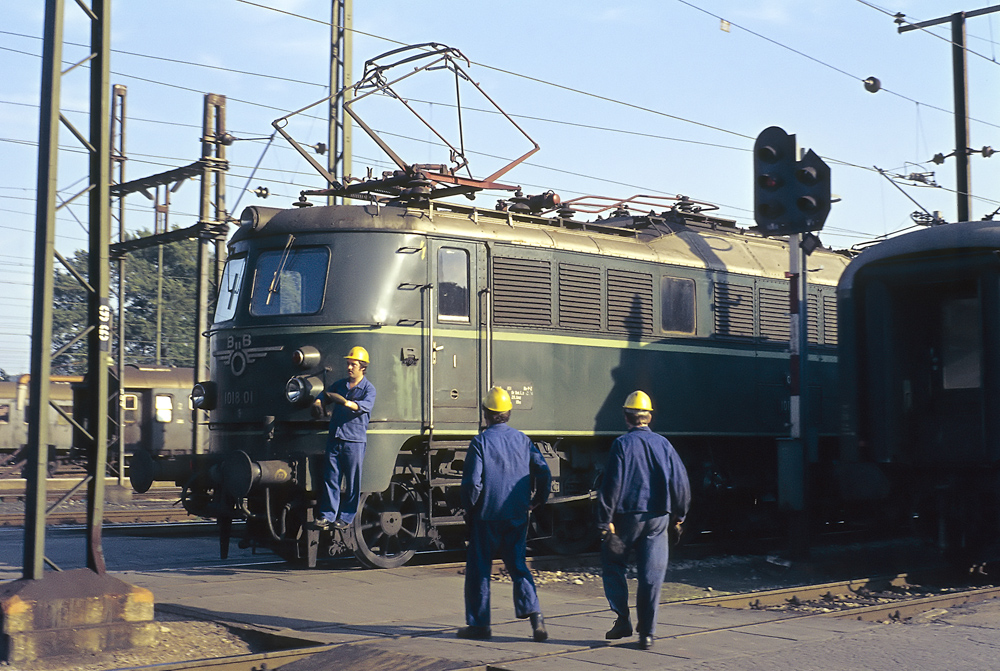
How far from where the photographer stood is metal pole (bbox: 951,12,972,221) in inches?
819

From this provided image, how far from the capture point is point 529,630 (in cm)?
825

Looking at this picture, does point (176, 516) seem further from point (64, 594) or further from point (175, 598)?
point (64, 594)

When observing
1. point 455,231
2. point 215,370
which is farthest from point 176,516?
point 455,231

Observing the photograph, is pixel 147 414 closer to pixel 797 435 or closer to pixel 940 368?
pixel 797 435

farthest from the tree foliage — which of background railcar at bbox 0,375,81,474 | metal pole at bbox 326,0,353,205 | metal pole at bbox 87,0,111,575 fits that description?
metal pole at bbox 87,0,111,575

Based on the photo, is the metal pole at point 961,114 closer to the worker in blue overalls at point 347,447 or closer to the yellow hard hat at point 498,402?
the worker in blue overalls at point 347,447

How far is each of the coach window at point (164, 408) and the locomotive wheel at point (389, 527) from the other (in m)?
20.5

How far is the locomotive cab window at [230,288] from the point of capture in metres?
12.1

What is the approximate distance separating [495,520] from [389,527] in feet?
13.2

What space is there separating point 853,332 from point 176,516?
38.0 ft

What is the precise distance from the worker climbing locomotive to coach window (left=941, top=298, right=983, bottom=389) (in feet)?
9.46

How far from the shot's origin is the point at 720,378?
14.4 meters

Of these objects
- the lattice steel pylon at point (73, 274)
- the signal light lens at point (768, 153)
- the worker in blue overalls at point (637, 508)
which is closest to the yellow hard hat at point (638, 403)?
the worker in blue overalls at point (637, 508)

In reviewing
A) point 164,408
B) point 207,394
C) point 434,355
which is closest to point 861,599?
point 434,355
